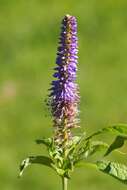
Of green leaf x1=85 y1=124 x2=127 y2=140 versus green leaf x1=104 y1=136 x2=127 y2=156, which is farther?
green leaf x1=104 y1=136 x2=127 y2=156

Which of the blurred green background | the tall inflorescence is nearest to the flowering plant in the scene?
the tall inflorescence

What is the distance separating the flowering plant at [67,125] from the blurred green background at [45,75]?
13297mm

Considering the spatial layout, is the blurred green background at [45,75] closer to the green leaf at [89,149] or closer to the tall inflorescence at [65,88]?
the green leaf at [89,149]

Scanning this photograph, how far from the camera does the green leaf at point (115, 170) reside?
3.97m

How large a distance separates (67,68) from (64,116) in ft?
0.65

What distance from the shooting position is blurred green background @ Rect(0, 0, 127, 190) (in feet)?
63.3

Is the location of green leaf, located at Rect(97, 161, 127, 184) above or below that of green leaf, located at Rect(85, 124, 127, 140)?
below

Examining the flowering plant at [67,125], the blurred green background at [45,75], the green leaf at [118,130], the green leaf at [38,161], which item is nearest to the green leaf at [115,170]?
the flowering plant at [67,125]

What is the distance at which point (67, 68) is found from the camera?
13.6ft

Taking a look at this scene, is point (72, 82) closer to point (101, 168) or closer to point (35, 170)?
point (101, 168)

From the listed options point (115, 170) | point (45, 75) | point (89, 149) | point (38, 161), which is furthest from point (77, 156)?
point (45, 75)

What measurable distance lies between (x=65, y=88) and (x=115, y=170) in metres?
0.39

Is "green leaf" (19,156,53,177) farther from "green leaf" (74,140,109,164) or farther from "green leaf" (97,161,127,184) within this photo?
"green leaf" (97,161,127,184)

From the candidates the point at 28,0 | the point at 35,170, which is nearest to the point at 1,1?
the point at 28,0
